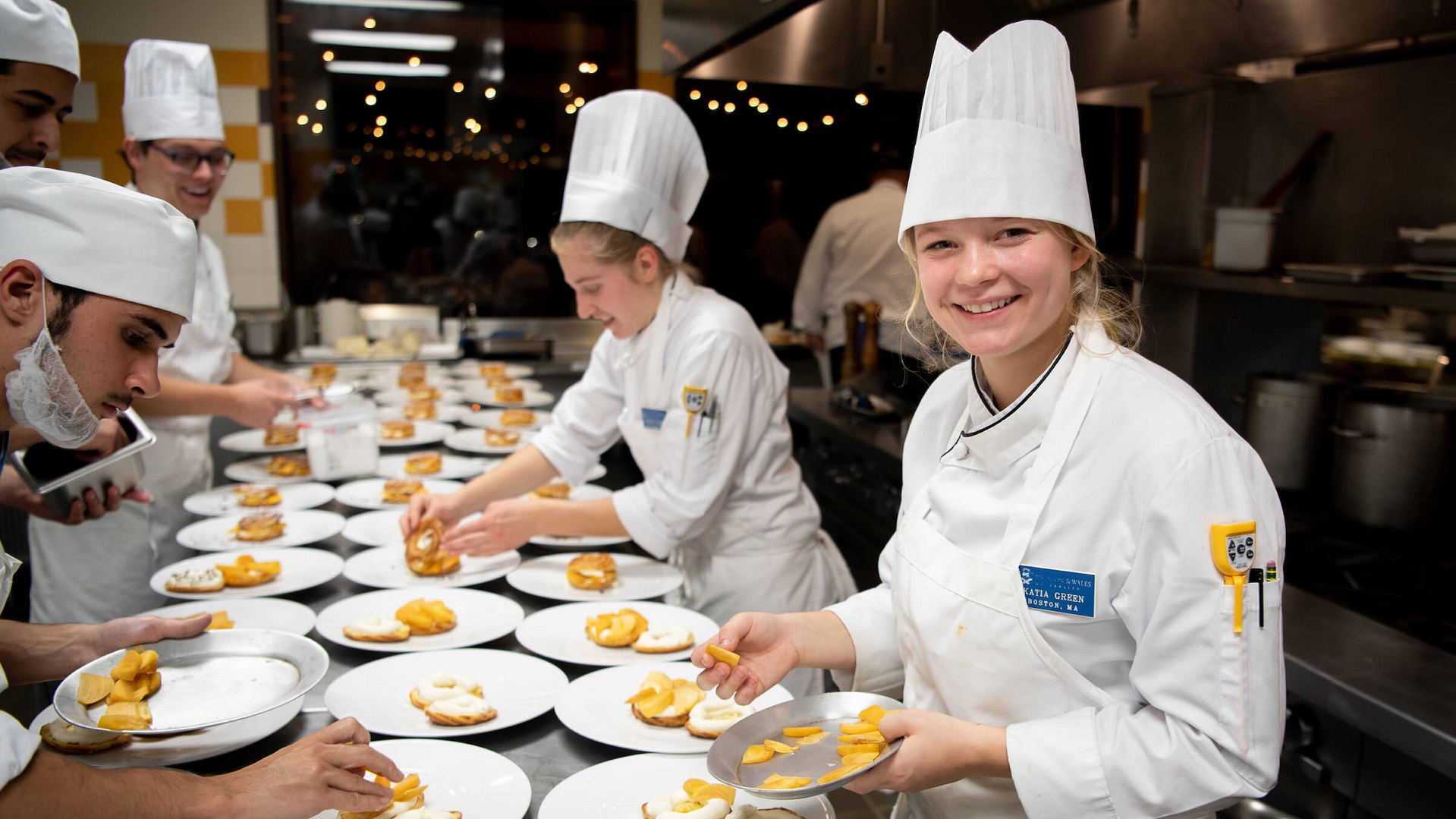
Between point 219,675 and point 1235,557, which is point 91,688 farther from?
point 1235,557

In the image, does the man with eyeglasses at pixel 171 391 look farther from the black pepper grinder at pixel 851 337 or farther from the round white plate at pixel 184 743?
the black pepper grinder at pixel 851 337

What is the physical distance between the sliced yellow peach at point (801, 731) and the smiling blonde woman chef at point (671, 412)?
84 centimetres

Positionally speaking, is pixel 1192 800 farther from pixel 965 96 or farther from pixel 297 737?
pixel 297 737

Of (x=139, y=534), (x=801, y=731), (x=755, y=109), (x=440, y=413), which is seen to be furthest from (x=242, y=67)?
(x=801, y=731)

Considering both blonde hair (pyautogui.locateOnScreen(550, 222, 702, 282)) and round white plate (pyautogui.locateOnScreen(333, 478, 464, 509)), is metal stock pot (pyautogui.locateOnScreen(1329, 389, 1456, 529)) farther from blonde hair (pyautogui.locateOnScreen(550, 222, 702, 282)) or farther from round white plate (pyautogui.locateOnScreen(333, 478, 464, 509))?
round white plate (pyautogui.locateOnScreen(333, 478, 464, 509))

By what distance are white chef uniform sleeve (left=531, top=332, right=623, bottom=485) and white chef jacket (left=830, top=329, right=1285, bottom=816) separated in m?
1.49

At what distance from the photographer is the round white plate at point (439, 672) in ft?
4.92

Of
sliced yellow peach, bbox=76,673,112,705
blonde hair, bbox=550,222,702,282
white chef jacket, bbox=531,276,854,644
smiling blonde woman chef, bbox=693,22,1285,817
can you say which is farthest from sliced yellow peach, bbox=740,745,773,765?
blonde hair, bbox=550,222,702,282

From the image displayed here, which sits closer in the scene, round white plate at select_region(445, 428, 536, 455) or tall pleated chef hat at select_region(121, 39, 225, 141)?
tall pleated chef hat at select_region(121, 39, 225, 141)

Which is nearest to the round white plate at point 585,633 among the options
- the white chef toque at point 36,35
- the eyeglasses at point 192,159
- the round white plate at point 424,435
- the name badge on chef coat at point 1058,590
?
the name badge on chef coat at point 1058,590

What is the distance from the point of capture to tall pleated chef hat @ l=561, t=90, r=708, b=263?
2285mm

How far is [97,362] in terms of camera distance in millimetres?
1298

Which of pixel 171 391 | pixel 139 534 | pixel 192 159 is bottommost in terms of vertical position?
pixel 139 534

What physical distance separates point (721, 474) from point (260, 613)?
943 millimetres
